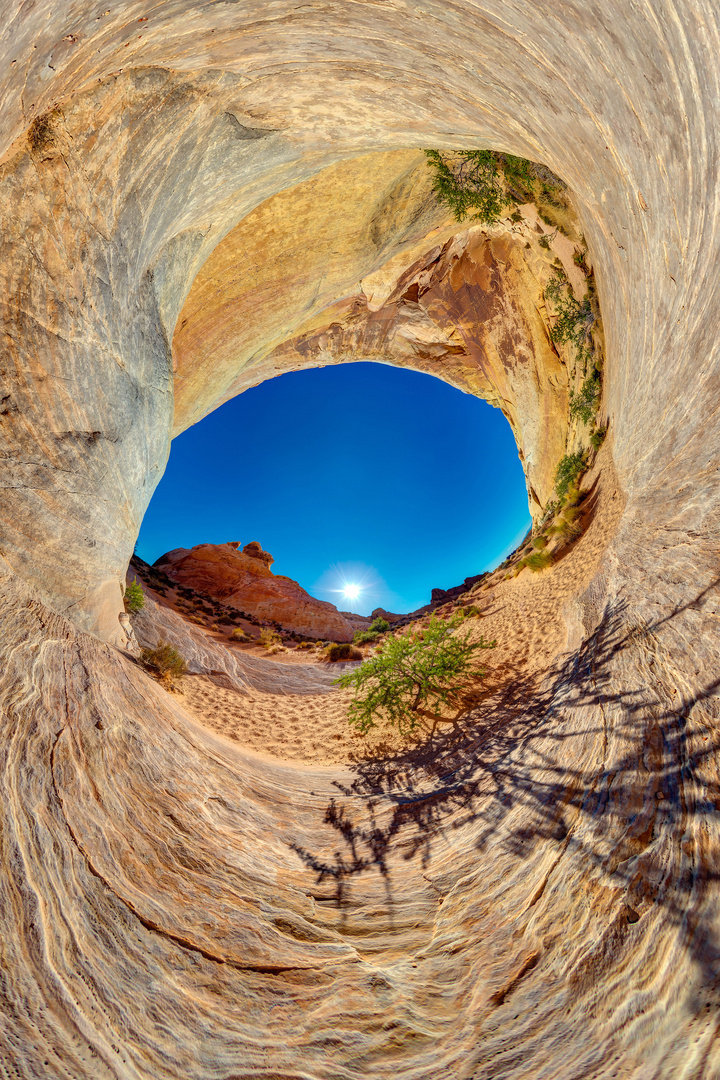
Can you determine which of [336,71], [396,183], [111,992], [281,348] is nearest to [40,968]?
[111,992]

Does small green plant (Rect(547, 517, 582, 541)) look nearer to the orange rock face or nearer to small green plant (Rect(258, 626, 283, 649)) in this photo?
small green plant (Rect(258, 626, 283, 649))

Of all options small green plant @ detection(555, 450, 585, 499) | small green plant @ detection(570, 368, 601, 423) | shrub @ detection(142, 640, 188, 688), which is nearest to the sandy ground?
shrub @ detection(142, 640, 188, 688)

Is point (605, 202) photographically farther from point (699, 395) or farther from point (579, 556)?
point (579, 556)

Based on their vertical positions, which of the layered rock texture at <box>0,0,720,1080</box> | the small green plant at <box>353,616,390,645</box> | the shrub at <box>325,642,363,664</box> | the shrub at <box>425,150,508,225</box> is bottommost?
the layered rock texture at <box>0,0,720,1080</box>

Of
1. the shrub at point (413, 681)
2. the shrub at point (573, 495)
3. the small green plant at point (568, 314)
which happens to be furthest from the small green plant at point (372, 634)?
the small green plant at point (568, 314)

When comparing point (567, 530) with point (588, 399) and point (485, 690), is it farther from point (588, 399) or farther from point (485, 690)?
point (485, 690)

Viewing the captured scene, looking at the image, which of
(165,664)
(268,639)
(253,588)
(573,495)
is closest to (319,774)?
(165,664)

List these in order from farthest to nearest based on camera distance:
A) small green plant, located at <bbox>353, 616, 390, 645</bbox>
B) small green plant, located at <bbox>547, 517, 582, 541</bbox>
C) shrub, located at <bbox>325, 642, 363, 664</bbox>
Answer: small green plant, located at <bbox>353, 616, 390, 645</bbox> → shrub, located at <bbox>325, 642, 363, 664</bbox> → small green plant, located at <bbox>547, 517, 582, 541</bbox>
